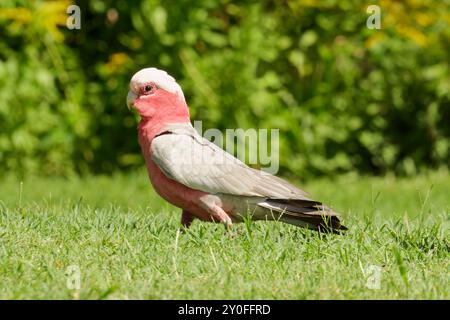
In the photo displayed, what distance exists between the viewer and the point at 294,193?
4.74 m

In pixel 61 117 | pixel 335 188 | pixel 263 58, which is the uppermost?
pixel 263 58

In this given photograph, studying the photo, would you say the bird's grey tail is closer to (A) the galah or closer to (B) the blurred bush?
Result: (A) the galah

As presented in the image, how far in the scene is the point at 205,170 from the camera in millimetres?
4668

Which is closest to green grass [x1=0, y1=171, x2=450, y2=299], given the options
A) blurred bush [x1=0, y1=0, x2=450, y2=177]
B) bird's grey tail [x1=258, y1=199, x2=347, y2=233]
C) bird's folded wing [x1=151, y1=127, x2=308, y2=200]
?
bird's grey tail [x1=258, y1=199, x2=347, y2=233]

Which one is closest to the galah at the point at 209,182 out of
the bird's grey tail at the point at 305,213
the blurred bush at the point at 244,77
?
the bird's grey tail at the point at 305,213

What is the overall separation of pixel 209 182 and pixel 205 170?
60mm

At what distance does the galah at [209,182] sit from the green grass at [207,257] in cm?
10

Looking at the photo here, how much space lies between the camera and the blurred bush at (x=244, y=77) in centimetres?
871

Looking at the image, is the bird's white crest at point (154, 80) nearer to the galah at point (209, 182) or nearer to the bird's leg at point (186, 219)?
the galah at point (209, 182)

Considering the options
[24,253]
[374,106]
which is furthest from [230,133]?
[24,253]

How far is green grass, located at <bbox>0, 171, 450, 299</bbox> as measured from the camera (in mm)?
3857

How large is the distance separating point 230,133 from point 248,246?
4177 millimetres
